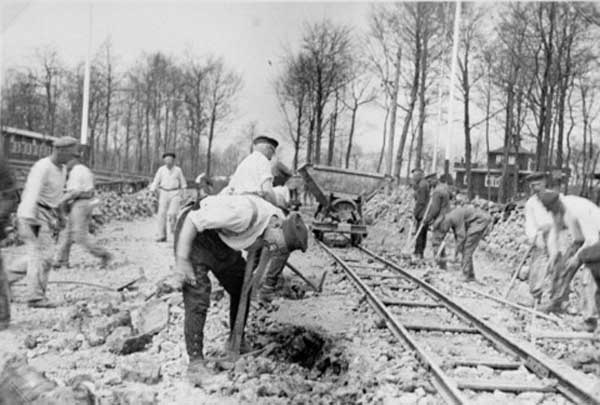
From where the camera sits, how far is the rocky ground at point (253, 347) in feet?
12.1

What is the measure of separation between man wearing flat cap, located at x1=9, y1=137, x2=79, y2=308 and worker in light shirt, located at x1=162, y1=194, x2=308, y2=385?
214 centimetres

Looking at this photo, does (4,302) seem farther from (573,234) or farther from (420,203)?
(420,203)

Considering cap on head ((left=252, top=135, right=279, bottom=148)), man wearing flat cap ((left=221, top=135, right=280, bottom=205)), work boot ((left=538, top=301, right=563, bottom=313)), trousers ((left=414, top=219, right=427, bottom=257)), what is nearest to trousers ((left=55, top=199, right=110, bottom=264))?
man wearing flat cap ((left=221, top=135, right=280, bottom=205))

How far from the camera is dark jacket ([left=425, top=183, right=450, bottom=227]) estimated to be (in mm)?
10336

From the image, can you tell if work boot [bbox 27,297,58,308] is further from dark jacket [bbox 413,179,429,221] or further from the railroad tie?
dark jacket [bbox 413,179,429,221]

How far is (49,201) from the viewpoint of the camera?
5914mm

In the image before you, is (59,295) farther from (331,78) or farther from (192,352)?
(331,78)

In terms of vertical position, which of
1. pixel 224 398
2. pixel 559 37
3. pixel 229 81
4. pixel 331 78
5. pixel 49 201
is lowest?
pixel 224 398

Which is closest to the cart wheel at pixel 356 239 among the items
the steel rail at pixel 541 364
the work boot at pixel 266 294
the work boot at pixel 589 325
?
the work boot at pixel 266 294

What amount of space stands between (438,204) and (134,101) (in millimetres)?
30041

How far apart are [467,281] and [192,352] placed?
6.07 meters

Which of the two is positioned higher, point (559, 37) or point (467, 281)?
point (559, 37)

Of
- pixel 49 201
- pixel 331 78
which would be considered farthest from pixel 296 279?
pixel 331 78

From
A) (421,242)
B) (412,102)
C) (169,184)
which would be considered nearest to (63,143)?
(169,184)
